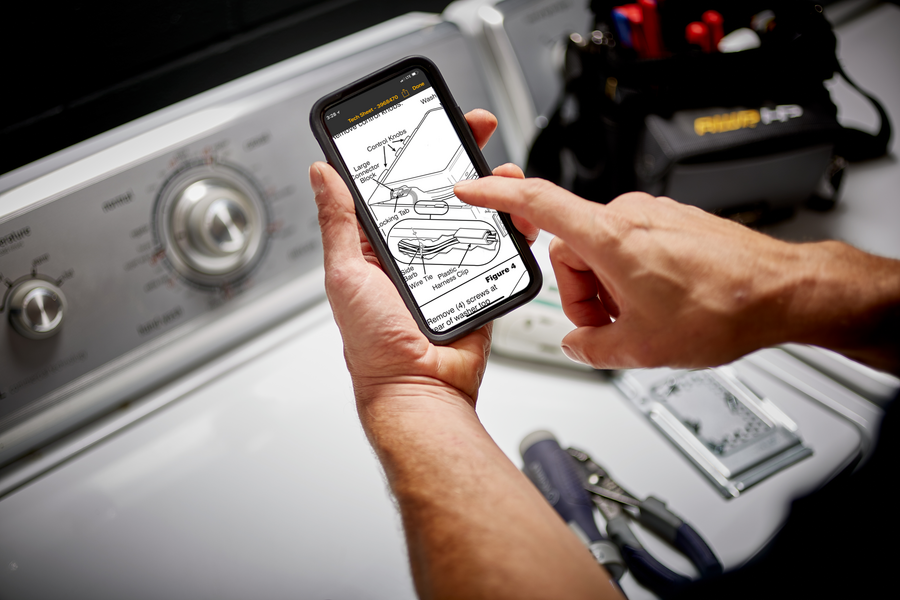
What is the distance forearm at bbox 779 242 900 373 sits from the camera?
1.18ft

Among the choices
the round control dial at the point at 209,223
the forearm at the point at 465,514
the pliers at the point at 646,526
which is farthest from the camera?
the round control dial at the point at 209,223

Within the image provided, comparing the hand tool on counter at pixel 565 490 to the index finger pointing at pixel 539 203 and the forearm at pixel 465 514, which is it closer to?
the forearm at pixel 465 514

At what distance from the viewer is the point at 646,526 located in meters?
0.46

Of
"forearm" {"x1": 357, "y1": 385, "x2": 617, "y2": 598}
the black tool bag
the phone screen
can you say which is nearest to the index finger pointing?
the phone screen

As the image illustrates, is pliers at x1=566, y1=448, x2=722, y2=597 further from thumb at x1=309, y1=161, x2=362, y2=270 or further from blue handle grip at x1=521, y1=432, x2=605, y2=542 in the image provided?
thumb at x1=309, y1=161, x2=362, y2=270

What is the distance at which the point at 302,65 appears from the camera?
0.59 m

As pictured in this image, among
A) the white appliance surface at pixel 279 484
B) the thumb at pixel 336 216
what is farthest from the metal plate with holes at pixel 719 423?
the thumb at pixel 336 216

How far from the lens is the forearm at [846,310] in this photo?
0.36m

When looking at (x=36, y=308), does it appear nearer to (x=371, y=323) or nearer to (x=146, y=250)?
(x=146, y=250)

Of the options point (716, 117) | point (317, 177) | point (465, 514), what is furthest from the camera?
point (716, 117)

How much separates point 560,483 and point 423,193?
26 centimetres

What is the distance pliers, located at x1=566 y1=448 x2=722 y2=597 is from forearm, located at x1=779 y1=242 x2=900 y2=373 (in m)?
0.18

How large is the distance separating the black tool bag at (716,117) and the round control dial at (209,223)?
343mm

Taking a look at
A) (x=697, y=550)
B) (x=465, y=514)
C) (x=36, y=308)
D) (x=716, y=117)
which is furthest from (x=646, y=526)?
(x=36, y=308)
